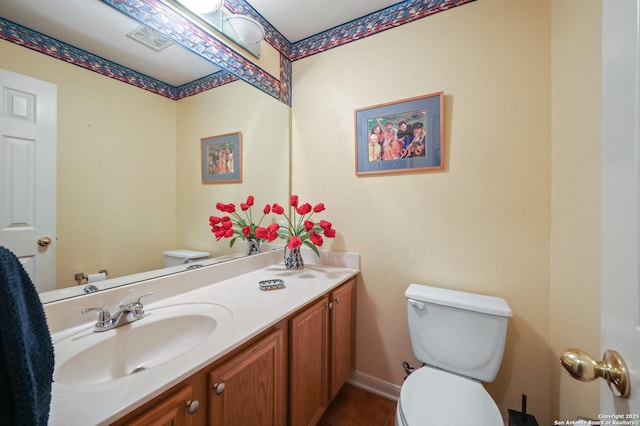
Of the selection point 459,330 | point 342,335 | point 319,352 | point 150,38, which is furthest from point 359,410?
point 150,38

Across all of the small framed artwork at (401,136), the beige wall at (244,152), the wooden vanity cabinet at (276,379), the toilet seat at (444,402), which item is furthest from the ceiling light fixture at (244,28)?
the toilet seat at (444,402)

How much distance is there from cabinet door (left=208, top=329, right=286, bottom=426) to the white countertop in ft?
0.26

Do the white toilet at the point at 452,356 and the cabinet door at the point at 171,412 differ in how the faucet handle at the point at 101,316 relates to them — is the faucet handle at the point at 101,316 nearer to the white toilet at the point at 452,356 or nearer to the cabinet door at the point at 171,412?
the cabinet door at the point at 171,412

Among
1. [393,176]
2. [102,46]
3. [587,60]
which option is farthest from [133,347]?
[587,60]

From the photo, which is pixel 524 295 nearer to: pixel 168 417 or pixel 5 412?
pixel 168 417

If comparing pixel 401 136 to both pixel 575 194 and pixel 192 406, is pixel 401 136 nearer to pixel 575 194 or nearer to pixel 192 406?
pixel 575 194

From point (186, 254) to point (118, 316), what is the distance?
0.38 meters

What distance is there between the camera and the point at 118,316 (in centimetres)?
84

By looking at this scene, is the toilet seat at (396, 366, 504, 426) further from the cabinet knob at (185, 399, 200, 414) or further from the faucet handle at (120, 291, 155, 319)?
the faucet handle at (120, 291, 155, 319)

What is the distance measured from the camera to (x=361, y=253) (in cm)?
157

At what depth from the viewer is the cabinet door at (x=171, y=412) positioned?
0.53 m

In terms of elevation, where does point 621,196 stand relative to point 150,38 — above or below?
below

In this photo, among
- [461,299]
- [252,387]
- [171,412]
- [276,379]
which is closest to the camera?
[171,412]

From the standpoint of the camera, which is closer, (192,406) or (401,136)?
→ (192,406)
